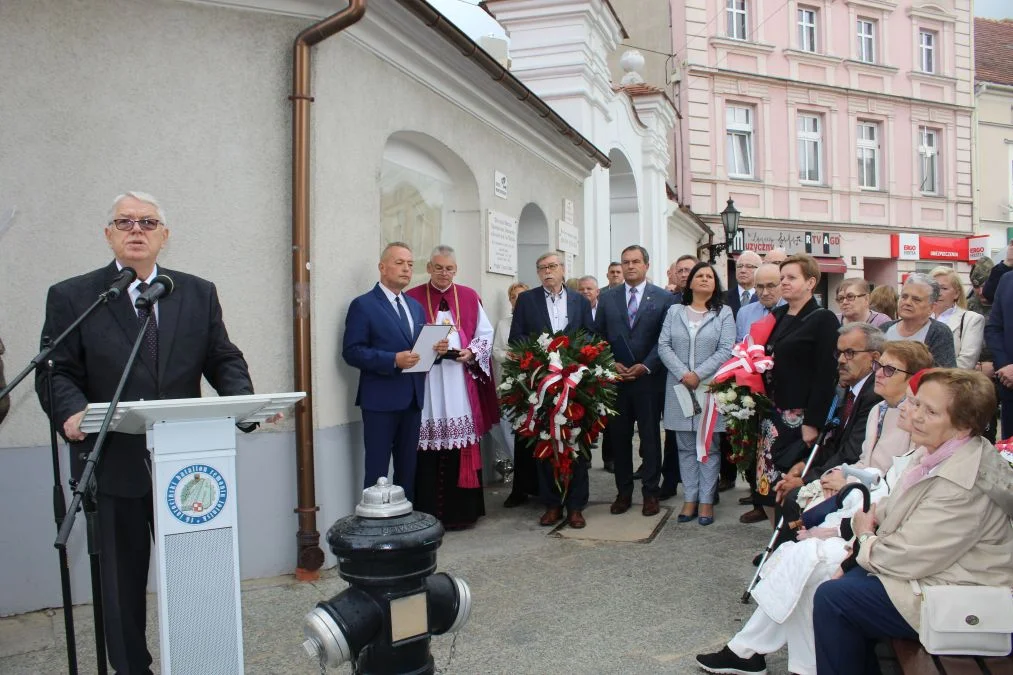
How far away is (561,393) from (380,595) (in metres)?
3.64

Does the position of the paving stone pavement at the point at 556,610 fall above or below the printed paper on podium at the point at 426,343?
below

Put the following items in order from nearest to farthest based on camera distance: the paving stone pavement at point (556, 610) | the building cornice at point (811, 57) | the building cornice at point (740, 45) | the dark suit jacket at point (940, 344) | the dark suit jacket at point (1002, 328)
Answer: the paving stone pavement at point (556, 610)
the dark suit jacket at point (940, 344)
the dark suit jacket at point (1002, 328)
the building cornice at point (740, 45)
the building cornice at point (811, 57)

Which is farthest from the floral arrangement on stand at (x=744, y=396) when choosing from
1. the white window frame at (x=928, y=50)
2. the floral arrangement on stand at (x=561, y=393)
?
the white window frame at (x=928, y=50)

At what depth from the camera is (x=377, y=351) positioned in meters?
5.46

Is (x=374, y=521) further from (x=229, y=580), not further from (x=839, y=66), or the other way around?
(x=839, y=66)

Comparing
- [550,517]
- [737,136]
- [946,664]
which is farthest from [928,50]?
[946,664]

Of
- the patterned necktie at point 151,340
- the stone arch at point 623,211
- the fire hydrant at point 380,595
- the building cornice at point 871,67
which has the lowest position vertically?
the fire hydrant at point 380,595

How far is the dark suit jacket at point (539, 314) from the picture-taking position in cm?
683

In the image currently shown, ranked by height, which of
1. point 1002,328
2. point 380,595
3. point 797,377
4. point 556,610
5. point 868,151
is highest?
point 868,151

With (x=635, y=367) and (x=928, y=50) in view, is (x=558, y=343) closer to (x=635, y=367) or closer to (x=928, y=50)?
(x=635, y=367)

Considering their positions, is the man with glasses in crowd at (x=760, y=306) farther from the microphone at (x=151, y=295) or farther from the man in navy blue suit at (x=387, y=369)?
the microphone at (x=151, y=295)

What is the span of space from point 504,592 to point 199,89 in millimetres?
3404

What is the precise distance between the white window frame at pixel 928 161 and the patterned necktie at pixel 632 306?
23.0m

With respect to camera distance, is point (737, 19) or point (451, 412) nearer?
point (451, 412)
